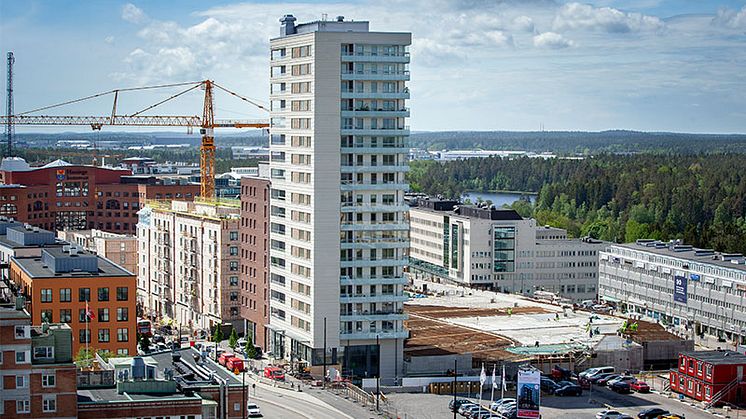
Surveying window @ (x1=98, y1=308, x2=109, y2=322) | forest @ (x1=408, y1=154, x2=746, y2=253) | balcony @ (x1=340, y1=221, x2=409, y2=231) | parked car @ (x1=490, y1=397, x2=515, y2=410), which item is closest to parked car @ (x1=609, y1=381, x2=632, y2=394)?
parked car @ (x1=490, y1=397, x2=515, y2=410)

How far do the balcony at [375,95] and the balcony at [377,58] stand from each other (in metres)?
1.86

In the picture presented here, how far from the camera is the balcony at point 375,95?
72.1m

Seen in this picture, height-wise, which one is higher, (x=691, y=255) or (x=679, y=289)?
(x=691, y=255)

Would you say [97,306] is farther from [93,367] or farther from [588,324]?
[588,324]

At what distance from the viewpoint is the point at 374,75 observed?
2847 inches

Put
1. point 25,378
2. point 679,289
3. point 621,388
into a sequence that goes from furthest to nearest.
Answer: point 679,289, point 621,388, point 25,378

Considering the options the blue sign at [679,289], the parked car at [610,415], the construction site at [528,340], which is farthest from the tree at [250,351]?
the blue sign at [679,289]

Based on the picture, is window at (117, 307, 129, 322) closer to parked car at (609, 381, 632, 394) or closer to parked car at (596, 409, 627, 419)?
parked car at (596, 409, 627, 419)

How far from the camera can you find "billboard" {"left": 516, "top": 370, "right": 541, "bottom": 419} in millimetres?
56156

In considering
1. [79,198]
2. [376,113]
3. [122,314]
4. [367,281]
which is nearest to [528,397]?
[367,281]

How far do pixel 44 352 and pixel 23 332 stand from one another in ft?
4.20

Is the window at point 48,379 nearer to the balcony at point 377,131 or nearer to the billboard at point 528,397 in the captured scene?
the billboard at point 528,397

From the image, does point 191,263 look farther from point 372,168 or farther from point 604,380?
point 604,380

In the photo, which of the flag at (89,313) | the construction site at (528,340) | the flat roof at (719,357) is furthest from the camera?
the construction site at (528,340)
